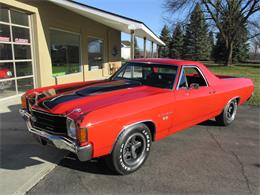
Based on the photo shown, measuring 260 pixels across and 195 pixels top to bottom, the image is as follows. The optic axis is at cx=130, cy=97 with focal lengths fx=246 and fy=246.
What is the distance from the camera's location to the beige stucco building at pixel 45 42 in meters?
7.75

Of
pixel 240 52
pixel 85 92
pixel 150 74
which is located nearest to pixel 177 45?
pixel 240 52

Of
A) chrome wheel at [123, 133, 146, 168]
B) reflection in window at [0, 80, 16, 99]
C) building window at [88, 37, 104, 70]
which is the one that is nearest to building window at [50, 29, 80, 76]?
building window at [88, 37, 104, 70]

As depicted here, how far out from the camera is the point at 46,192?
308 centimetres

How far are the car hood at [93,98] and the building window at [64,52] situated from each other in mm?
6576

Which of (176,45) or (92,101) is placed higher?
(176,45)

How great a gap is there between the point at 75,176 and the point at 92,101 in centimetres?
109

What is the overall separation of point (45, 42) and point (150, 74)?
5970 millimetres

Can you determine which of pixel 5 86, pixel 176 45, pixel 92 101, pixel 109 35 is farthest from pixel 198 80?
pixel 176 45

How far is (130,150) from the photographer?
361 centimetres

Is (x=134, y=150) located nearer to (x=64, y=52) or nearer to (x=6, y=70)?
(x=6, y=70)

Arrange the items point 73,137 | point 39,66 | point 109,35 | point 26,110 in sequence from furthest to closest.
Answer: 1. point 109,35
2. point 39,66
3. point 26,110
4. point 73,137

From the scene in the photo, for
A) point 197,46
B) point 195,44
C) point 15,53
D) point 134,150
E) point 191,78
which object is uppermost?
point 195,44

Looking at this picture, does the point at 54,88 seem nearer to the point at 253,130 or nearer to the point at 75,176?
the point at 75,176

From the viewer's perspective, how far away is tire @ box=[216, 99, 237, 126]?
573cm
